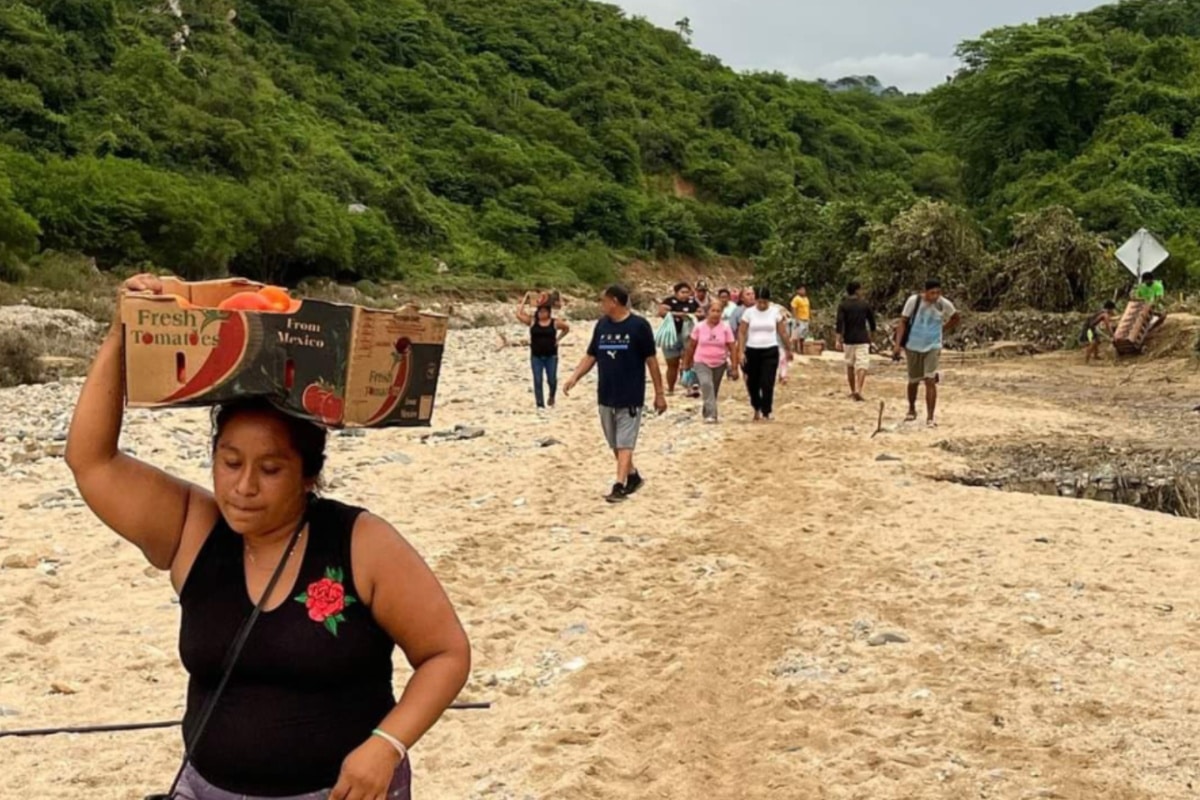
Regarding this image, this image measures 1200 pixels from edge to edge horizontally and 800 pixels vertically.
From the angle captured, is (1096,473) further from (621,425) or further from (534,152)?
(534,152)

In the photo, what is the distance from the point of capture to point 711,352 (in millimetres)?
12172

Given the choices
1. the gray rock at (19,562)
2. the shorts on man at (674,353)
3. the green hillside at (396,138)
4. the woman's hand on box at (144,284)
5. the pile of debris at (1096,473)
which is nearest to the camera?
the woman's hand on box at (144,284)

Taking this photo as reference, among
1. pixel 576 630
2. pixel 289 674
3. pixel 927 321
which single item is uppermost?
pixel 927 321

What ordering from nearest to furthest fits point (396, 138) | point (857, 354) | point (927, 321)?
point (927, 321)
point (857, 354)
point (396, 138)

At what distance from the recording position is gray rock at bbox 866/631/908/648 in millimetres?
5484

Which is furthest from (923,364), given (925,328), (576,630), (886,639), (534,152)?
(534,152)

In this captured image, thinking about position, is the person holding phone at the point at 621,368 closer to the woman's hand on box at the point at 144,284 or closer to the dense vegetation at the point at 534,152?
the woman's hand on box at the point at 144,284

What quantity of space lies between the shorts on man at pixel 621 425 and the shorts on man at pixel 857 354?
665cm

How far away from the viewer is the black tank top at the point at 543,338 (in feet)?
43.6

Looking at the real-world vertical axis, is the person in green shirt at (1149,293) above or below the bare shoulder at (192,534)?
above

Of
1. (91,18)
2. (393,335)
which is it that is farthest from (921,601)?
(91,18)

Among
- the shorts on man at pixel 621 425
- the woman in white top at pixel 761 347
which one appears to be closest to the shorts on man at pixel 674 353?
the woman in white top at pixel 761 347

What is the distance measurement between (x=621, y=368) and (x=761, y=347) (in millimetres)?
4346

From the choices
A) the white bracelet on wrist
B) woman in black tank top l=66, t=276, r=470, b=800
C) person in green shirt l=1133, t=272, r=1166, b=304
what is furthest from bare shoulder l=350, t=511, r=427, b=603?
person in green shirt l=1133, t=272, r=1166, b=304
